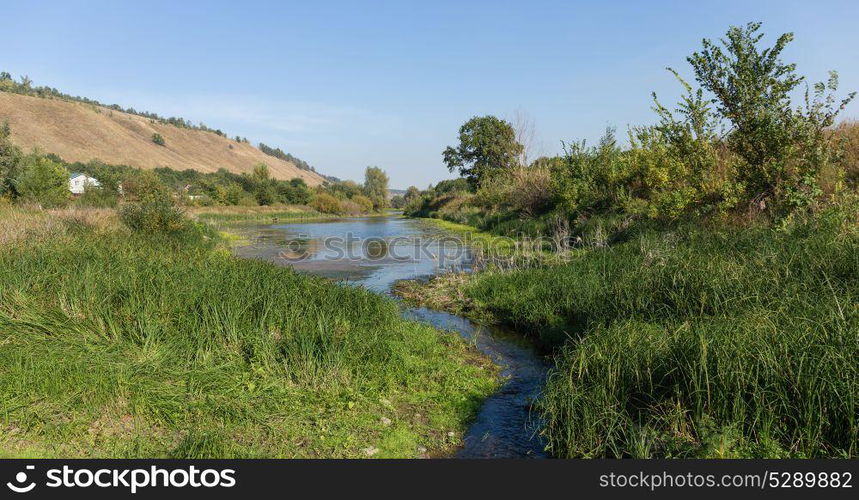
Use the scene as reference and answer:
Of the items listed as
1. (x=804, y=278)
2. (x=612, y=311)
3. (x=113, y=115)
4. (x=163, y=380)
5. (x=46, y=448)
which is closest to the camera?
(x=46, y=448)

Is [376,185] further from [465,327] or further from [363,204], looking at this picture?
[465,327]

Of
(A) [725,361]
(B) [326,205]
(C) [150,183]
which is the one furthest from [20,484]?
(B) [326,205]

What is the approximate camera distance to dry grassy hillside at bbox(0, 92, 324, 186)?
99312 mm

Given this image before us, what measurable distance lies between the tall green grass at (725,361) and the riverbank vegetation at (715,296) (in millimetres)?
21

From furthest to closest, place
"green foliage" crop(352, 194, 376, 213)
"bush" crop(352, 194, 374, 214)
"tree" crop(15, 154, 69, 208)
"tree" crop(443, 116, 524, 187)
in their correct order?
"green foliage" crop(352, 194, 376, 213), "bush" crop(352, 194, 374, 214), "tree" crop(443, 116, 524, 187), "tree" crop(15, 154, 69, 208)

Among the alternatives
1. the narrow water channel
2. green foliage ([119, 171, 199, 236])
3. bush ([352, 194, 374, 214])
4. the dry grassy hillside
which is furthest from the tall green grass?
the dry grassy hillside

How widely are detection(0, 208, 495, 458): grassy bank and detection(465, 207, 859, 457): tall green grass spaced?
1722 millimetres

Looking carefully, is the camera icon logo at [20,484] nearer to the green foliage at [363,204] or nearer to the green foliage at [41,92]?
the green foliage at [363,204]

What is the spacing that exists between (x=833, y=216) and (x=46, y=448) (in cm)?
1199

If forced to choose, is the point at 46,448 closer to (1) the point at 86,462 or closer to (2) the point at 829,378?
(1) the point at 86,462

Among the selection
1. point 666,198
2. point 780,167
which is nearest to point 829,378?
point 780,167

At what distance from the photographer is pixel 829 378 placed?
4.16 m

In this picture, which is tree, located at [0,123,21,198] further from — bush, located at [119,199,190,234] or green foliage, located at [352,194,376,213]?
green foliage, located at [352,194,376,213]

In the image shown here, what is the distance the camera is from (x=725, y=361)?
4.75 meters
